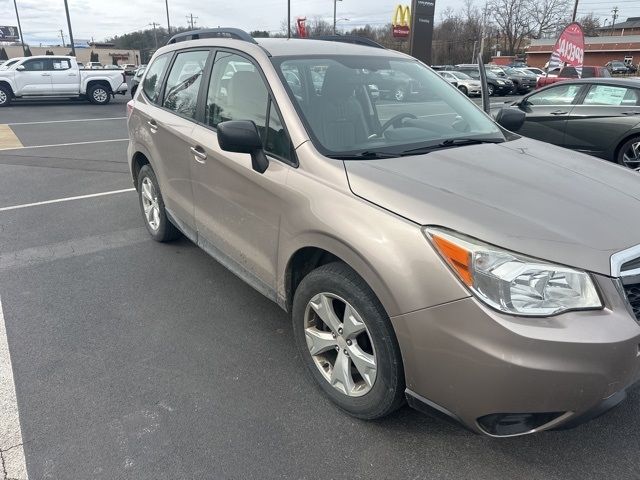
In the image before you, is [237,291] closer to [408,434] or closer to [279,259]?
[279,259]

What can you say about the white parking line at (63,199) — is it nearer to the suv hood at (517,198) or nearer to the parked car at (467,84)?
the suv hood at (517,198)

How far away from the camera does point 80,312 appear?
358 centimetres

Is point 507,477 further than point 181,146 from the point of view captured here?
No

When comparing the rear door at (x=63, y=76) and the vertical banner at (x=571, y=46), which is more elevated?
the vertical banner at (x=571, y=46)

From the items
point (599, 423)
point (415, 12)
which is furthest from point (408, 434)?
point (415, 12)

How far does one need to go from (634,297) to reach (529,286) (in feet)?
1.50

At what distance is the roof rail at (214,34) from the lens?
3444 mm

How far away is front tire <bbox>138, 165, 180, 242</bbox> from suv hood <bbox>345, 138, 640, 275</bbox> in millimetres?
2556

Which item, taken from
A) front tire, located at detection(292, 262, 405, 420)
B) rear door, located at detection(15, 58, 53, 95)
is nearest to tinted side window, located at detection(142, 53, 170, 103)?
front tire, located at detection(292, 262, 405, 420)

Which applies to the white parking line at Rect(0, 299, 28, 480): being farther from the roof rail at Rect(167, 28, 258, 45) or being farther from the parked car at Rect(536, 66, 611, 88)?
the parked car at Rect(536, 66, 611, 88)

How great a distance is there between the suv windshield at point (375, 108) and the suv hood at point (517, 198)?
0.22m

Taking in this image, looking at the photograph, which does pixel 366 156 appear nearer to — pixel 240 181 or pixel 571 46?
pixel 240 181

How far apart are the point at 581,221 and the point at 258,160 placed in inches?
64.4

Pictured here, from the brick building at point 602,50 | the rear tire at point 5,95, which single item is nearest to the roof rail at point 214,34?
the rear tire at point 5,95
